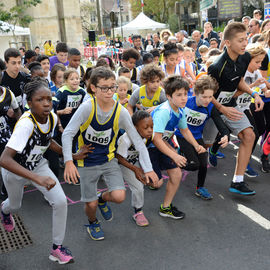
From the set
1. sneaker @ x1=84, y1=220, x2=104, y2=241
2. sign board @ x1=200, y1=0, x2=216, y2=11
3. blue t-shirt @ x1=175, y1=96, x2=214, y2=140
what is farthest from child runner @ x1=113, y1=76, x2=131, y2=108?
sign board @ x1=200, y1=0, x2=216, y2=11

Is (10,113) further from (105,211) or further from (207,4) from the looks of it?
(207,4)

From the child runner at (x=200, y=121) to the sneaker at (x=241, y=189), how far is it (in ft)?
1.05

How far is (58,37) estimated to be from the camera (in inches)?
1264

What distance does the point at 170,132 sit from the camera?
3.97 metres

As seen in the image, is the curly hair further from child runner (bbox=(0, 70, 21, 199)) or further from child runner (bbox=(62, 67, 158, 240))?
child runner (bbox=(0, 70, 21, 199))

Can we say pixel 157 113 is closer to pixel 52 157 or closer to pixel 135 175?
pixel 135 175

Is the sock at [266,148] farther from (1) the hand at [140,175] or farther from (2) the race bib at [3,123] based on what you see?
(2) the race bib at [3,123]

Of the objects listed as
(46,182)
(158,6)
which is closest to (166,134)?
(46,182)

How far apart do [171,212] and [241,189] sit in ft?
3.35

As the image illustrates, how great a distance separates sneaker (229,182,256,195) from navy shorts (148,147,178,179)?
0.97m

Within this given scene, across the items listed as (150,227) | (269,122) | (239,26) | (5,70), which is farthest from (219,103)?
(5,70)

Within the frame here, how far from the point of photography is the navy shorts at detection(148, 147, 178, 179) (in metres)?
3.92

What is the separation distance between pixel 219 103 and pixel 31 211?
2819mm

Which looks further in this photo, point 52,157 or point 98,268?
point 52,157
